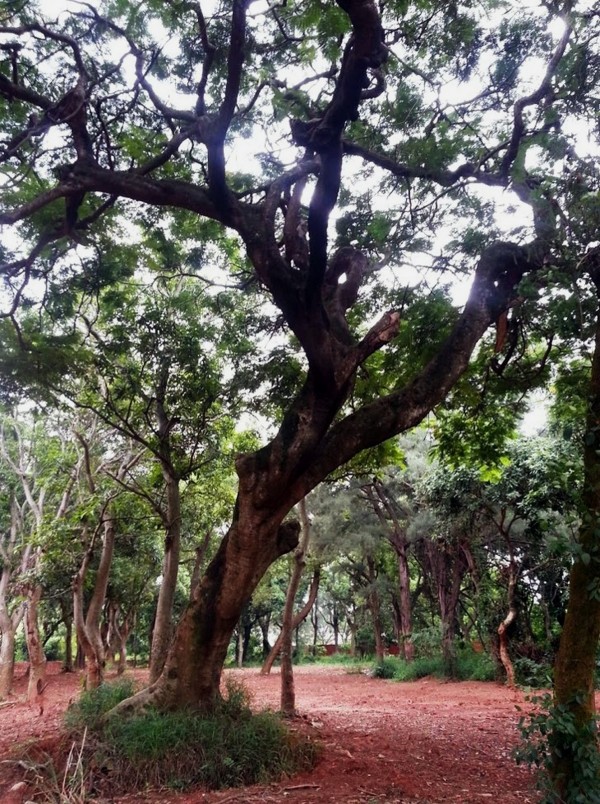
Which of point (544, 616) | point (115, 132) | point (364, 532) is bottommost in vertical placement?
point (544, 616)

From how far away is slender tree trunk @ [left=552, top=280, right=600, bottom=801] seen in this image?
3.70m

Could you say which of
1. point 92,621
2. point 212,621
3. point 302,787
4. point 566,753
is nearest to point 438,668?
point 92,621

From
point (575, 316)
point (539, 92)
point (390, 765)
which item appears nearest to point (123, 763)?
point (390, 765)

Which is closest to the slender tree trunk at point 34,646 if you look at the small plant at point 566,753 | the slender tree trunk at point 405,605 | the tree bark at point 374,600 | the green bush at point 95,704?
the green bush at point 95,704

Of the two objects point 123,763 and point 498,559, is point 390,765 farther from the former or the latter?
point 498,559

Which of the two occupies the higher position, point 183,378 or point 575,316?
point 183,378

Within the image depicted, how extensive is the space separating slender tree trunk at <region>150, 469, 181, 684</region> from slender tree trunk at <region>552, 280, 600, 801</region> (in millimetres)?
5556

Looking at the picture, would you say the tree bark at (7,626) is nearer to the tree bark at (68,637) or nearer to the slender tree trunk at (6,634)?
the slender tree trunk at (6,634)

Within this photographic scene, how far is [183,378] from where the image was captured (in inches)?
357

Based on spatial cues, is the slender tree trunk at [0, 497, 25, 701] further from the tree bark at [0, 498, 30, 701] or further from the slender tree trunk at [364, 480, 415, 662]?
the slender tree trunk at [364, 480, 415, 662]

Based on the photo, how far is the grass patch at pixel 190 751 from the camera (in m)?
5.25

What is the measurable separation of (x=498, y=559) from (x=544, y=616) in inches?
73.3

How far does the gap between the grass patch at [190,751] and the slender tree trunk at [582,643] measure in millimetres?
2860

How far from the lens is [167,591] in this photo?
8.38 metres
